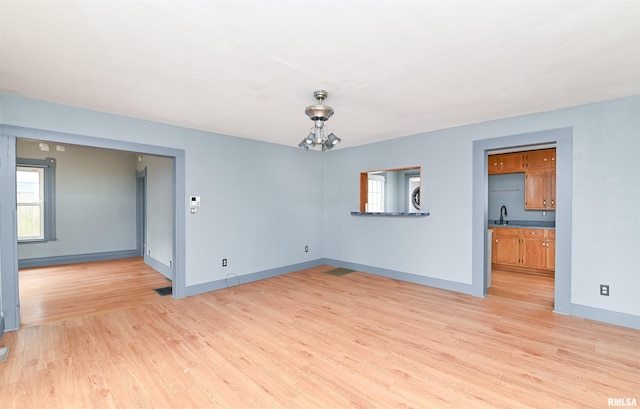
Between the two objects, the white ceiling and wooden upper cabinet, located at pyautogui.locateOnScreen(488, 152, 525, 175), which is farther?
wooden upper cabinet, located at pyautogui.locateOnScreen(488, 152, 525, 175)

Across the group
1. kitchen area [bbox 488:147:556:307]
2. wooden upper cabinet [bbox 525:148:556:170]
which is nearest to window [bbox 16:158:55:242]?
kitchen area [bbox 488:147:556:307]

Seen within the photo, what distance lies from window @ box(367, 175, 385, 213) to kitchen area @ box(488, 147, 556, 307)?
2349 millimetres

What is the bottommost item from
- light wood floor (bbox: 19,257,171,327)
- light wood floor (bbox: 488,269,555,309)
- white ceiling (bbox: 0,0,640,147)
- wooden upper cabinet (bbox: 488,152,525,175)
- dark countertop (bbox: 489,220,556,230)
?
light wood floor (bbox: 19,257,171,327)

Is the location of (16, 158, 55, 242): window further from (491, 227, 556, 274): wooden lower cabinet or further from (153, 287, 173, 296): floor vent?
(491, 227, 556, 274): wooden lower cabinet

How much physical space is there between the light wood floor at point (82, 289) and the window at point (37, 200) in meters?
0.80

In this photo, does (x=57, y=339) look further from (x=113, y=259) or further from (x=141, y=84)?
(x=113, y=259)

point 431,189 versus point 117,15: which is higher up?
point 117,15

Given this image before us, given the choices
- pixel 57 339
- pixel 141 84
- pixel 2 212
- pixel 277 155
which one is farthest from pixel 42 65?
pixel 277 155

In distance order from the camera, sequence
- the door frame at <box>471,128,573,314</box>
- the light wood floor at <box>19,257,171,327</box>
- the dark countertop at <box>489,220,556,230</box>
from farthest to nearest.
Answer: the dark countertop at <box>489,220,556,230</box> < the light wood floor at <box>19,257,171,327</box> < the door frame at <box>471,128,573,314</box>

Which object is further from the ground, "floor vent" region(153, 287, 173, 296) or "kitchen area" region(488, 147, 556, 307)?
"kitchen area" region(488, 147, 556, 307)

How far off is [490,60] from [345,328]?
2774mm

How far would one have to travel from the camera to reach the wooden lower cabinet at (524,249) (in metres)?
5.20

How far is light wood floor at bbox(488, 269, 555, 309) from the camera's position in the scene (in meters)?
4.04

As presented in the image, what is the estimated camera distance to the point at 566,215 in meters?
3.44
